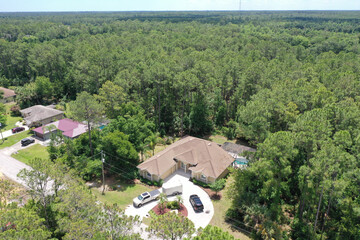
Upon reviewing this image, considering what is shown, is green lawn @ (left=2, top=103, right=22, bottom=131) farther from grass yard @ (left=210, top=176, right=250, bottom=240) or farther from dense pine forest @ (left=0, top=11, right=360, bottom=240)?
grass yard @ (left=210, top=176, right=250, bottom=240)

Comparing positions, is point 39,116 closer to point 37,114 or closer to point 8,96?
point 37,114

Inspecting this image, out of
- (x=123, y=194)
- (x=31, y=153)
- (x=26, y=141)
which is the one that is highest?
(x=26, y=141)

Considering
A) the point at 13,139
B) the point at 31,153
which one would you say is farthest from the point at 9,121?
the point at 31,153

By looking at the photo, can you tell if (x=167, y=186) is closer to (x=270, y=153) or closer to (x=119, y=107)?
(x=270, y=153)

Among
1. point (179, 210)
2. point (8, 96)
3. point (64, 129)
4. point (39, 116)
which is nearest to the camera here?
point (179, 210)

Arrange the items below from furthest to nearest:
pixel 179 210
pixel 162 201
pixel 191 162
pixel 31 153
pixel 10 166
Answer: pixel 31 153
pixel 10 166
pixel 191 162
pixel 179 210
pixel 162 201

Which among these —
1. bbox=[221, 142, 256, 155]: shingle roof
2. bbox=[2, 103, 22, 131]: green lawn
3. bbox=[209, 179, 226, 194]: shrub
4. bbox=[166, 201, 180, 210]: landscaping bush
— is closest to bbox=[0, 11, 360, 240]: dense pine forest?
bbox=[221, 142, 256, 155]: shingle roof
